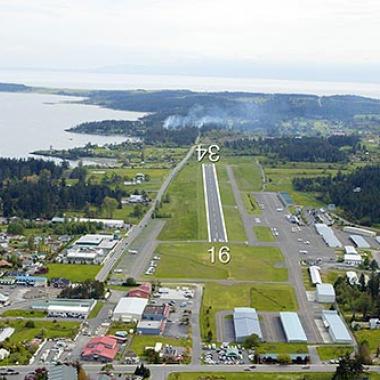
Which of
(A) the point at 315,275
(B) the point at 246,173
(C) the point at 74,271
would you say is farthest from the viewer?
(B) the point at 246,173

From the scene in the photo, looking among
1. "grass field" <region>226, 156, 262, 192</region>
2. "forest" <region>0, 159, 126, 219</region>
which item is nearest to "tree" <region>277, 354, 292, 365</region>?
"forest" <region>0, 159, 126, 219</region>

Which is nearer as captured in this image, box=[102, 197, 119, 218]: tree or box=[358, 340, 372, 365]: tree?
box=[358, 340, 372, 365]: tree

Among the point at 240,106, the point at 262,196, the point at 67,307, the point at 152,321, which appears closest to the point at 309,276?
the point at 152,321

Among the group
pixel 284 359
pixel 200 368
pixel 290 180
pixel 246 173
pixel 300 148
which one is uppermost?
pixel 300 148

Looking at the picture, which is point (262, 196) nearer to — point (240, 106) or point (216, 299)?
point (216, 299)

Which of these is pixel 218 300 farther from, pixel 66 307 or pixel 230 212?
pixel 230 212

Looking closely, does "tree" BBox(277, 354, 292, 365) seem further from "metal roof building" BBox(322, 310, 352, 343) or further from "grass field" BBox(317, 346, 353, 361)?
"metal roof building" BBox(322, 310, 352, 343)

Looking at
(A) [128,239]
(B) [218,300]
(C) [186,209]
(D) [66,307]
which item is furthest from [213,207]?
(D) [66,307]

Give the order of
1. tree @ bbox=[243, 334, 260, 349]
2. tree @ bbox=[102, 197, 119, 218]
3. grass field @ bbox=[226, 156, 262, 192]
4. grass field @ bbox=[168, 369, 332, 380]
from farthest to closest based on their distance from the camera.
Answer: grass field @ bbox=[226, 156, 262, 192] → tree @ bbox=[102, 197, 119, 218] → tree @ bbox=[243, 334, 260, 349] → grass field @ bbox=[168, 369, 332, 380]
